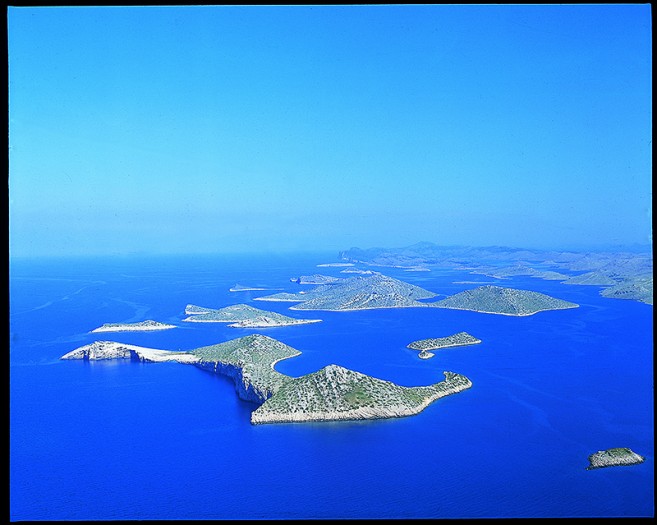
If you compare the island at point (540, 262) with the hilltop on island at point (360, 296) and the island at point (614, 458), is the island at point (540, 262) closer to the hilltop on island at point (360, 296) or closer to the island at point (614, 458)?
the hilltop on island at point (360, 296)

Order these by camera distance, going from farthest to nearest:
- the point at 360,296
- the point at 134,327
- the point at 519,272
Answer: the point at 519,272, the point at 360,296, the point at 134,327

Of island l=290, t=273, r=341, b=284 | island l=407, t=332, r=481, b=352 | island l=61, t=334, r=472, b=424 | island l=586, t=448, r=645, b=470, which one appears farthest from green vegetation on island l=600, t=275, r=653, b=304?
island l=586, t=448, r=645, b=470

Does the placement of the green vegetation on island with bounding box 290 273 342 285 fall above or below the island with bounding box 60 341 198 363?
below

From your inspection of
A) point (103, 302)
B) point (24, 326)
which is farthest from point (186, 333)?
point (103, 302)

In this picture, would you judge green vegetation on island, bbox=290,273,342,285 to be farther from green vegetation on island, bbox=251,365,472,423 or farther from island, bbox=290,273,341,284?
green vegetation on island, bbox=251,365,472,423

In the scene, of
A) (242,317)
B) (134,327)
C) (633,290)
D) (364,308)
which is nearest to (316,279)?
(364,308)

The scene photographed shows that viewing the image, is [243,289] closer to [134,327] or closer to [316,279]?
[316,279]
